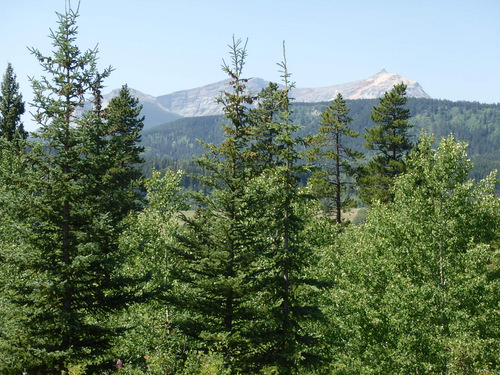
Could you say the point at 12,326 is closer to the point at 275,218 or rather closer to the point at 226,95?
the point at 275,218

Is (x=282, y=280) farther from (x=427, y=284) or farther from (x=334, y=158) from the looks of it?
(x=334, y=158)

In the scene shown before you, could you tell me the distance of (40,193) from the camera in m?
16.1

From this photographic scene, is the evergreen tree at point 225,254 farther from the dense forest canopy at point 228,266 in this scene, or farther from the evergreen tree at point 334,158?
the evergreen tree at point 334,158

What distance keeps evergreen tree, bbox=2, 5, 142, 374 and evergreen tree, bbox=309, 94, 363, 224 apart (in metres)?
26.6

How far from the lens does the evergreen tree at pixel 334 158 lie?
4112 cm

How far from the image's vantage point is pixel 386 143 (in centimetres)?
4534

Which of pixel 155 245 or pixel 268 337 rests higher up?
pixel 155 245

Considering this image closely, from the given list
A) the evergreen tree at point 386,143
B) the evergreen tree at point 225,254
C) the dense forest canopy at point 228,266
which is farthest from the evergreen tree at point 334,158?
the evergreen tree at point 225,254

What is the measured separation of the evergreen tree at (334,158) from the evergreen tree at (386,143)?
9.16 feet

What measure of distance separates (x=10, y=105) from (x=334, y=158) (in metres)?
38.5

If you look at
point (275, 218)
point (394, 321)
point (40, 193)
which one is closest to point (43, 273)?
point (40, 193)

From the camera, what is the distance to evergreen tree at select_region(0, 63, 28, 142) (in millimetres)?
Result: 50062

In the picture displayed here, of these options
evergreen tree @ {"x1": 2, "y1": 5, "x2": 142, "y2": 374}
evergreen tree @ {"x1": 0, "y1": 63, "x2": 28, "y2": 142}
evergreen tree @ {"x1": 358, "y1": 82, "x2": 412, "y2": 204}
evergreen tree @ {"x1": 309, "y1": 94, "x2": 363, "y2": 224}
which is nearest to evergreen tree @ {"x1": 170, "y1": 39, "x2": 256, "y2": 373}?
evergreen tree @ {"x1": 2, "y1": 5, "x2": 142, "y2": 374}

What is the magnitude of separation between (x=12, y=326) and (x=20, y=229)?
3256mm
